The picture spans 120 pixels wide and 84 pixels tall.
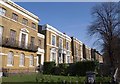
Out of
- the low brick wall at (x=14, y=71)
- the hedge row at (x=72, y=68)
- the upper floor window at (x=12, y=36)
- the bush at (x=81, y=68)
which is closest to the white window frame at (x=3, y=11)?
the upper floor window at (x=12, y=36)

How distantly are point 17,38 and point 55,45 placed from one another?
16.6m

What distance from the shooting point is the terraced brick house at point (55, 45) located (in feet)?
152

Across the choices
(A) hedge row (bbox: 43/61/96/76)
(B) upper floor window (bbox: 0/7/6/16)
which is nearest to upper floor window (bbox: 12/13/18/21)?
(B) upper floor window (bbox: 0/7/6/16)

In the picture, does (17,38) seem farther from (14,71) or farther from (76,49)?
(76,49)

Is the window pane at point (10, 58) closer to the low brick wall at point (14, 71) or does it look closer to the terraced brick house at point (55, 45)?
the low brick wall at point (14, 71)

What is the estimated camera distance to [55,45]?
167 ft

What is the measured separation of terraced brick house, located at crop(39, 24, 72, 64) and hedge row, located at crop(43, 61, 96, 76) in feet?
24.0

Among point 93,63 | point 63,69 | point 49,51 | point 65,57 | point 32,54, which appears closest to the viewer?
point 93,63

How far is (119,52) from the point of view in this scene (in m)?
34.7

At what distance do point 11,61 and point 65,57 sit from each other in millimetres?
26971

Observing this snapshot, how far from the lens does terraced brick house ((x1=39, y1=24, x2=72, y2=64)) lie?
46.5m

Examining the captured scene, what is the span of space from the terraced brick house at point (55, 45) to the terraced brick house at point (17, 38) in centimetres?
388

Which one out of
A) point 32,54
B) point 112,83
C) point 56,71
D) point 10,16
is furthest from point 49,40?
point 112,83

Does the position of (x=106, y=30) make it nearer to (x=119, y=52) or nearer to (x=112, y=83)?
(x=119, y=52)
